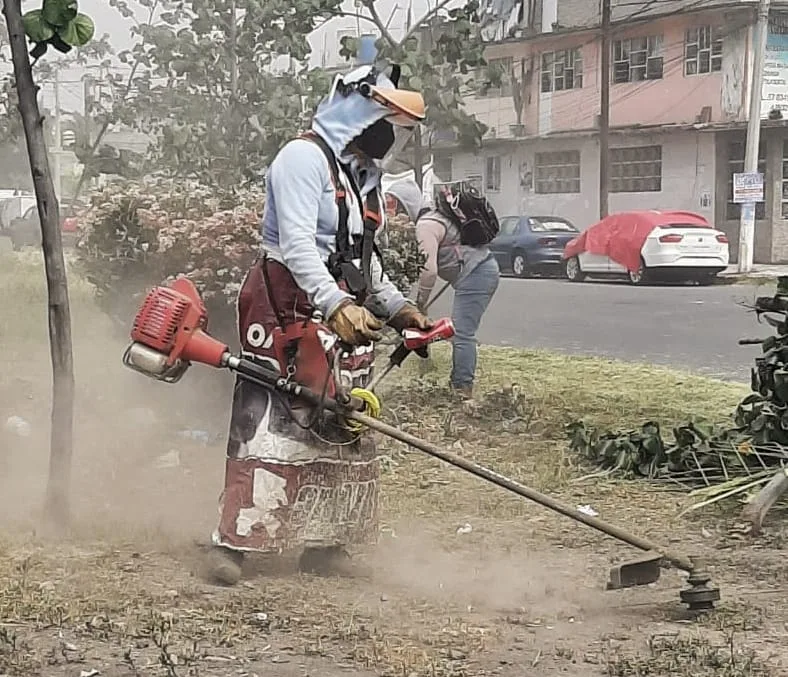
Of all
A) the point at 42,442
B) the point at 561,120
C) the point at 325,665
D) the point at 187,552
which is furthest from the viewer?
the point at 561,120

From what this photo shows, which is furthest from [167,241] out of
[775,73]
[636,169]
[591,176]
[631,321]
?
[775,73]

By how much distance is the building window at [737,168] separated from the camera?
14484 mm

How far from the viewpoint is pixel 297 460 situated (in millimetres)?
4191

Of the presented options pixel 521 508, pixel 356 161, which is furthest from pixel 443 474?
pixel 356 161

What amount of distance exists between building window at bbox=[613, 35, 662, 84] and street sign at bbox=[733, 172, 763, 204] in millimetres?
2114

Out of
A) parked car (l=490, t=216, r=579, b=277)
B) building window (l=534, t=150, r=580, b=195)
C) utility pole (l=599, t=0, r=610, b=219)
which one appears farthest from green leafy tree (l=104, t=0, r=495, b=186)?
utility pole (l=599, t=0, r=610, b=219)

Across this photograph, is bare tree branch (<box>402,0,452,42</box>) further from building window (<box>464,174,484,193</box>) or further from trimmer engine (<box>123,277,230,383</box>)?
trimmer engine (<box>123,277,230,383</box>)

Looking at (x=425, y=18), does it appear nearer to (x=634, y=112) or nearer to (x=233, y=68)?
(x=233, y=68)

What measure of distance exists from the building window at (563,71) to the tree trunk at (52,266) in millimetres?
7264

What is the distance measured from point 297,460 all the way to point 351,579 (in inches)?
16.7

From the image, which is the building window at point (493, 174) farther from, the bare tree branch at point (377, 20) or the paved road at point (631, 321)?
the bare tree branch at point (377, 20)

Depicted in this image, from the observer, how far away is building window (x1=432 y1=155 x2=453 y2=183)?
8891 mm

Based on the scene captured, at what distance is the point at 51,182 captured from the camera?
15.4ft

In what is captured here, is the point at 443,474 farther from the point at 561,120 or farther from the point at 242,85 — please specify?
the point at 561,120
